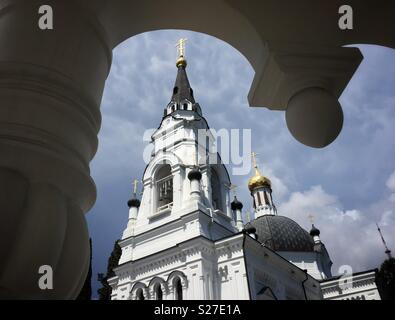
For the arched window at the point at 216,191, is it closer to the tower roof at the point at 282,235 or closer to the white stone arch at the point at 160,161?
the white stone arch at the point at 160,161

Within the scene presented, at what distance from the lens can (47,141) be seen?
141cm

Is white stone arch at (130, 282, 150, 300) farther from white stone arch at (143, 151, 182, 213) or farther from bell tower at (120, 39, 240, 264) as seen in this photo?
white stone arch at (143, 151, 182, 213)

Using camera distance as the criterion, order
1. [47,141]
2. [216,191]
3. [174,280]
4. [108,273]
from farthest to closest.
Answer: [108,273]
[216,191]
[174,280]
[47,141]

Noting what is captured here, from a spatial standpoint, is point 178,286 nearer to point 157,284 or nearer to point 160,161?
point 157,284

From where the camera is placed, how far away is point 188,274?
15695 millimetres

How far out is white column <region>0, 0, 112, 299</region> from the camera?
1.19m

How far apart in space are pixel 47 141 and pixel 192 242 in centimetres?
1551

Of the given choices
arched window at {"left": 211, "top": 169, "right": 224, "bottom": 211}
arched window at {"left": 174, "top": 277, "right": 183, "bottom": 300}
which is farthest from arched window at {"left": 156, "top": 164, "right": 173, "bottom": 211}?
arched window at {"left": 174, "top": 277, "right": 183, "bottom": 300}

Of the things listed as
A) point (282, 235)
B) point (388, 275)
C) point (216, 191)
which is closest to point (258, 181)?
point (282, 235)

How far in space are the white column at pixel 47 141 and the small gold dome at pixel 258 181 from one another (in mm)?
37824

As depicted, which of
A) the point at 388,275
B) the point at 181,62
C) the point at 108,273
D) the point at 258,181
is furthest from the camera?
the point at 258,181
